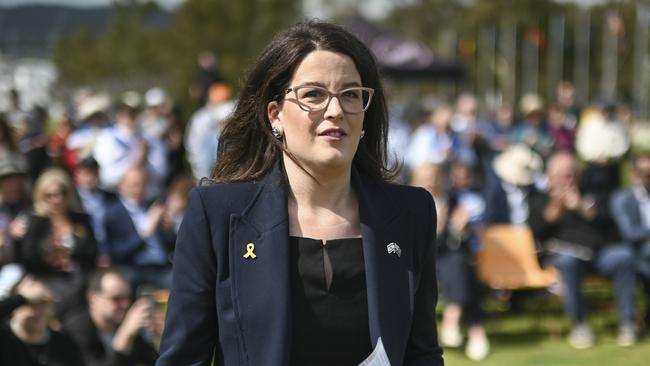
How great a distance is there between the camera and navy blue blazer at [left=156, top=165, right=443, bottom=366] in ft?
8.69

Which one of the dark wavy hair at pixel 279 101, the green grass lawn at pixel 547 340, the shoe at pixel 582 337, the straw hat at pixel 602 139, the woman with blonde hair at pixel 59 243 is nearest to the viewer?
the dark wavy hair at pixel 279 101

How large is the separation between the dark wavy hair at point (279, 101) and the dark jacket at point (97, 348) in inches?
121

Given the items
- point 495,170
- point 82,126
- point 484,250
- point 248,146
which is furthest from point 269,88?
point 82,126

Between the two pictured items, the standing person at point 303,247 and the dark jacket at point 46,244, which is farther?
the dark jacket at point 46,244

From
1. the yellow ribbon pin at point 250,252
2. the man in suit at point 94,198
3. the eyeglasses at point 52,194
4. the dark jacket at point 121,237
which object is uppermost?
the yellow ribbon pin at point 250,252

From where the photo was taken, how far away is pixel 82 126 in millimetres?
13180

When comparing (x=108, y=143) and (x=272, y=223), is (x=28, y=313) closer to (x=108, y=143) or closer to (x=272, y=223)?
(x=272, y=223)

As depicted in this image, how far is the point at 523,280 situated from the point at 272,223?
7.41 meters

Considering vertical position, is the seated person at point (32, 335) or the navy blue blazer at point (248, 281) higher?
the navy blue blazer at point (248, 281)

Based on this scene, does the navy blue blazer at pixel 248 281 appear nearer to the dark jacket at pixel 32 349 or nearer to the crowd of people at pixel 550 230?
the dark jacket at pixel 32 349

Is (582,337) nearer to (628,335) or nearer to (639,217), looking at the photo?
(628,335)

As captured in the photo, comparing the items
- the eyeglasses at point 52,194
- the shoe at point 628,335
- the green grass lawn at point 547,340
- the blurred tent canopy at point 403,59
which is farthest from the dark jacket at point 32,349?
the blurred tent canopy at point 403,59

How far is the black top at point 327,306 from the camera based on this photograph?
2672 mm

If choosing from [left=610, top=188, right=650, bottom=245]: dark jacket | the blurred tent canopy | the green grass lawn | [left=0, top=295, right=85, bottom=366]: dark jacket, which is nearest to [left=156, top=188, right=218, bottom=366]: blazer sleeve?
[left=0, top=295, right=85, bottom=366]: dark jacket
